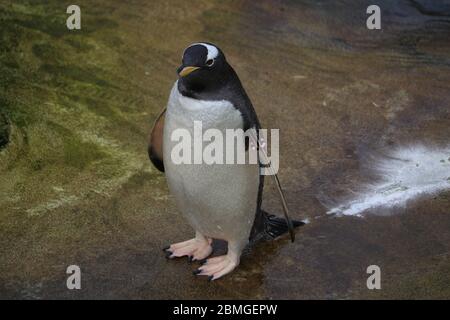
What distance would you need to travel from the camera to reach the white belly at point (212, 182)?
11.3 ft

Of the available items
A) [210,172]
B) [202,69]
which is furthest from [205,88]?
[210,172]

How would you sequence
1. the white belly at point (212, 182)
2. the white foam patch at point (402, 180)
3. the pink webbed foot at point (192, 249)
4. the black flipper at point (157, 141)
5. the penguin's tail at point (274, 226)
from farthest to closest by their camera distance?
1. the white foam patch at point (402, 180)
2. the penguin's tail at point (274, 226)
3. the pink webbed foot at point (192, 249)
4. the black flipper at point (157, 141)
5. the white belly at point (212, 182)

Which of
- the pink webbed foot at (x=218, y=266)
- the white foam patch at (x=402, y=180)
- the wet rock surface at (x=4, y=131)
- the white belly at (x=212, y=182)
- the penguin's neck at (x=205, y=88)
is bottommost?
the white foam patch at (x=402, y=180)

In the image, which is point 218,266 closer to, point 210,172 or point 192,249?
point 192,249

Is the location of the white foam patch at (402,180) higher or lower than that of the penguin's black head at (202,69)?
lower

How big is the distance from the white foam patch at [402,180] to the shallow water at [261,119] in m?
0.06

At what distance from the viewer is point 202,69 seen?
3.39 meters

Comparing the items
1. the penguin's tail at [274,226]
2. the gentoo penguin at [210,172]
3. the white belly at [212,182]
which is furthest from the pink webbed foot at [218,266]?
the penguin's tail at [274,226]

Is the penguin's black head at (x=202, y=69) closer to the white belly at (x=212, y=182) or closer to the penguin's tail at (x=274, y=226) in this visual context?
the white belly at (x=212, y=182)

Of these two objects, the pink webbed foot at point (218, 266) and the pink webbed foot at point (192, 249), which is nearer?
the pink webbed foot at point (218, 266)

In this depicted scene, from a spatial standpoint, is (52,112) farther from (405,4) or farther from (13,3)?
(405,4)

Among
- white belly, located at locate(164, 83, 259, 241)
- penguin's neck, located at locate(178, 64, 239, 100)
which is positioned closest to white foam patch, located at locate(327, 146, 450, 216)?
white belly, located at locate(164, 83, 259, 241)

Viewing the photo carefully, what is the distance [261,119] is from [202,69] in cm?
219

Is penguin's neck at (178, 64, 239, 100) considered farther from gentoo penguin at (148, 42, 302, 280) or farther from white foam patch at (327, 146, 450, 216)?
white foam patch at (327, 146, 450, 216)
